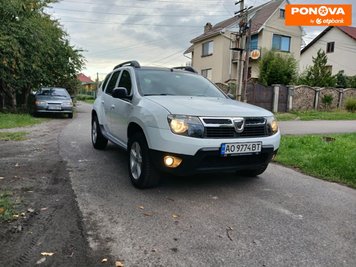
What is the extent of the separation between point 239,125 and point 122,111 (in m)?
2.05

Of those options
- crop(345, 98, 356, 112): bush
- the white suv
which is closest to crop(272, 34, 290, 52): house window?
crop(345, 98, 356, 112): bush

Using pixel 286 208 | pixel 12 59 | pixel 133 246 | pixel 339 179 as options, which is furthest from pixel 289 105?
pixel 133 246

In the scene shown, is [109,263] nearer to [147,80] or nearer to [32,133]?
[147,80]

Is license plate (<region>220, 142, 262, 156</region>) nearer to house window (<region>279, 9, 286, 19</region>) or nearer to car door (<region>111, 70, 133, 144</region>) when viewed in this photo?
car door (<region>111, 70, 133, 144</region>)

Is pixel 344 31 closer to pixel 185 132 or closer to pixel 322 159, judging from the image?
pixel 322 159

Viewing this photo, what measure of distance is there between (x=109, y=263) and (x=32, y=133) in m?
8.71

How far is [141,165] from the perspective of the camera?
15.5 feet

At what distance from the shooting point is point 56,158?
22.3 feet

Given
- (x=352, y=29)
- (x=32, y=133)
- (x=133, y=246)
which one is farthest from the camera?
(x=352, y=29)

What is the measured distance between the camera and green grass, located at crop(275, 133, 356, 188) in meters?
6.03

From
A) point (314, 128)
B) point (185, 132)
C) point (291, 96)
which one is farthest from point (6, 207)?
point (291, 96)

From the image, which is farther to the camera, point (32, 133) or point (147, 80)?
point (32, 133)

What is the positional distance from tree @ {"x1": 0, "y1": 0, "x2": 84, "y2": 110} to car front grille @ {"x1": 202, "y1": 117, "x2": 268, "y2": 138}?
12.5m

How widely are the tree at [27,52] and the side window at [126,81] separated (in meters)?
9.91
